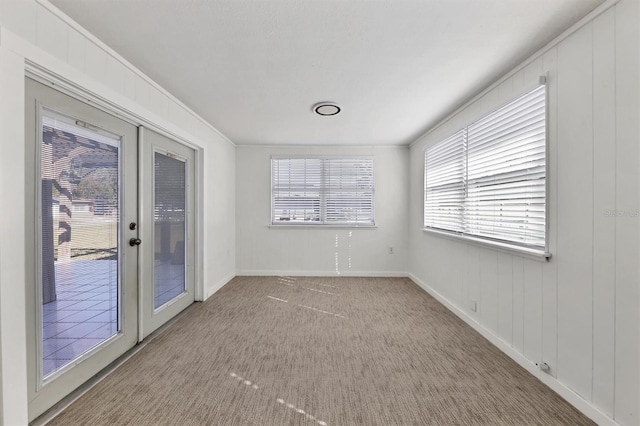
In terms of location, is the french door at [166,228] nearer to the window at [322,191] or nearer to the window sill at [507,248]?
the window at [322,191]

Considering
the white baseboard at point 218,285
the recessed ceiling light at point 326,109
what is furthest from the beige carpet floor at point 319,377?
the recessed ceiling light at point 326,109

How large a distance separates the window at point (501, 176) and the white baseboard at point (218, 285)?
3.33 m

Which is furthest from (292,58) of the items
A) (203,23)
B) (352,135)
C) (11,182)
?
(352,135)

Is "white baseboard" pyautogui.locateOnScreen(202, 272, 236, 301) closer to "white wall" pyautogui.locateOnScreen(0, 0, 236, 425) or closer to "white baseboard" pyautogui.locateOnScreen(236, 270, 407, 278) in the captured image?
"white baseboard" pyautogui.locateOnScreen(236, 270, 407, 278)

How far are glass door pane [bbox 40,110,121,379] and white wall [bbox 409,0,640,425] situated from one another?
10.8 feet

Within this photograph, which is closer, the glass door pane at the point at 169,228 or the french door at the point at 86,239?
the french door at the point at 86,239

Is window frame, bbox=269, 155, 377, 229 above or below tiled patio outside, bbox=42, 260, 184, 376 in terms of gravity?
above

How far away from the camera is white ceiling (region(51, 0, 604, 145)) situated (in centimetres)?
166

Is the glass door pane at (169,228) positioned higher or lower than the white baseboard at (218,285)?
higher

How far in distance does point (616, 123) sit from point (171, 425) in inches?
119

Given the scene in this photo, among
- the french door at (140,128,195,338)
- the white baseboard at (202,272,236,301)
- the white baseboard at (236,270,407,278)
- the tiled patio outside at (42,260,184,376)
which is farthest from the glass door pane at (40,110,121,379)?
the white baseboard at (236,270,407,278)

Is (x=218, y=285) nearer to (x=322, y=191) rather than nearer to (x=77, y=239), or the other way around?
(x=322, y=191)

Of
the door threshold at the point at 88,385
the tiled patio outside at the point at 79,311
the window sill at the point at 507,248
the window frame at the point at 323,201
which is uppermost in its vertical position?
the window frame at the point at 323,201

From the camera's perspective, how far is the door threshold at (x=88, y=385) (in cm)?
166
